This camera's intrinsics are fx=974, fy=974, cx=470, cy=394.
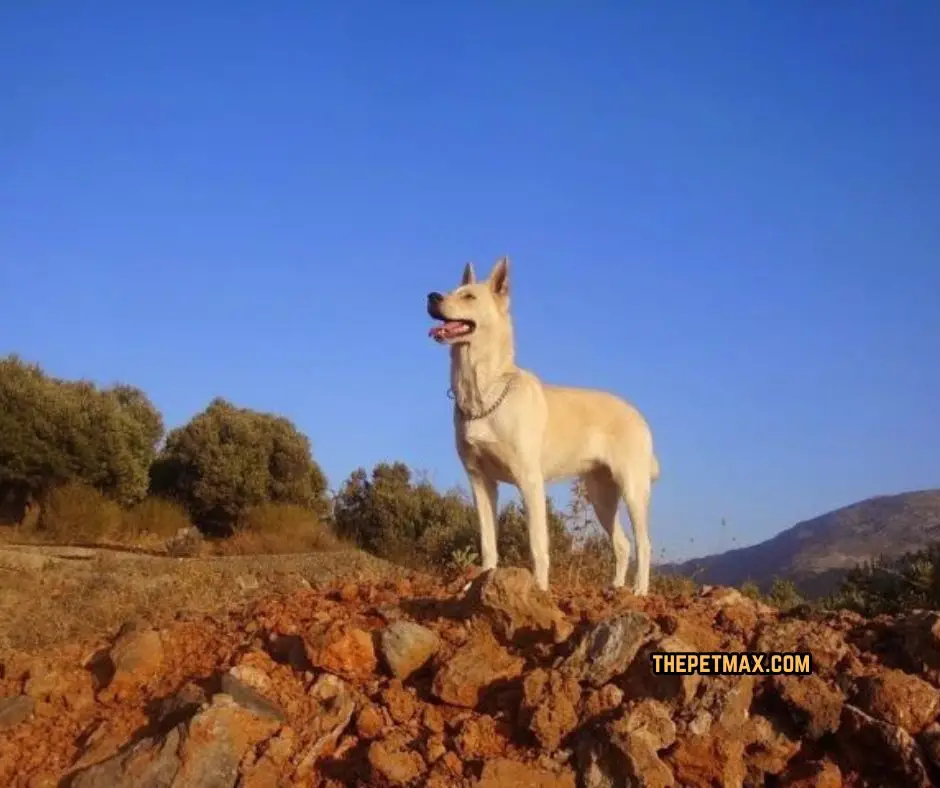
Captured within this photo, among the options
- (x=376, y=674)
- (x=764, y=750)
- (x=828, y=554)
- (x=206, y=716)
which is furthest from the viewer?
(x=828, y=554)

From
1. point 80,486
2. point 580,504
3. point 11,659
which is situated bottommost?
point 11,659

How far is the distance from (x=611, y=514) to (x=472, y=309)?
227cm

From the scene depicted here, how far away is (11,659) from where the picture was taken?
613cm

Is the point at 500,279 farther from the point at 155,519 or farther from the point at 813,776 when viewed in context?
the point at 155,519

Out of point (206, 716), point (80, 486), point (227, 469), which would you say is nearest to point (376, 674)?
point (206, 716)

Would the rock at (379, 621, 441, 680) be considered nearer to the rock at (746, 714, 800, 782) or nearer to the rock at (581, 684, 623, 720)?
the rock at (581, 684, 623, 720)

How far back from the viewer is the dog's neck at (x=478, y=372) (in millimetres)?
6988

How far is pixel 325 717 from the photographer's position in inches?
200

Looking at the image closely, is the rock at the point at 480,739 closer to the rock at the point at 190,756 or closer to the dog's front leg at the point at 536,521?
the rock at the point at 190,756

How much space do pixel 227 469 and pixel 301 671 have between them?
17.5 metres

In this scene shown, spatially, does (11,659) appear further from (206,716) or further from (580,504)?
(580,504)

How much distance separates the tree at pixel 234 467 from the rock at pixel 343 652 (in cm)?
1674

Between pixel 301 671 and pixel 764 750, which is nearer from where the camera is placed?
pixel 764 750

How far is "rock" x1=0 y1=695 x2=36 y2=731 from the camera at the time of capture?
218 inches
